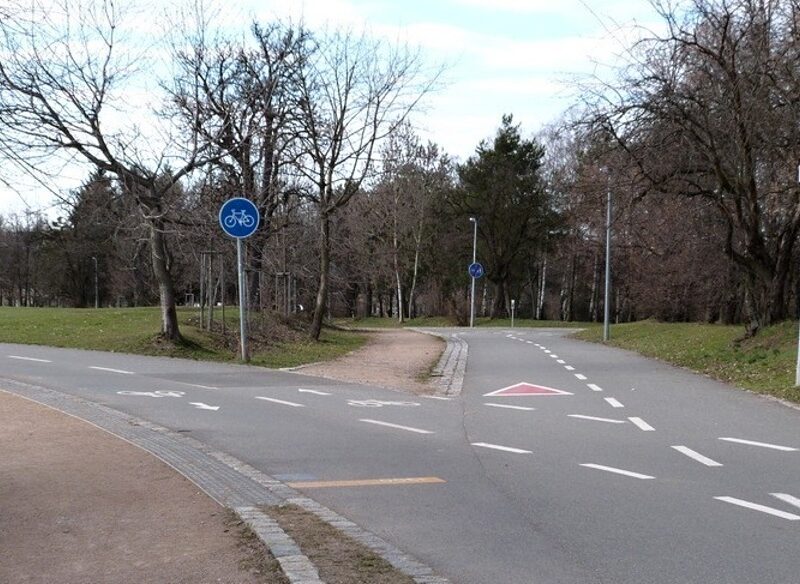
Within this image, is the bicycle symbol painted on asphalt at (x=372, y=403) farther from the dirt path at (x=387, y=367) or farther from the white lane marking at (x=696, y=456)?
the white lane marking at (x=696, y=456)

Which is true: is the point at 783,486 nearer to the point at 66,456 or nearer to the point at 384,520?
the point at 384,520

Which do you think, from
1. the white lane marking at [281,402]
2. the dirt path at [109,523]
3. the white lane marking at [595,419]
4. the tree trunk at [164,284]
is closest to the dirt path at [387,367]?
the white lane marking at [281,402]

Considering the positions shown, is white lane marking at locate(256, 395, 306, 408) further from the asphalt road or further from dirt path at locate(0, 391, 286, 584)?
dirt path at locate(0, 391, 286, 584)

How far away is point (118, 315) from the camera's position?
3303 cm

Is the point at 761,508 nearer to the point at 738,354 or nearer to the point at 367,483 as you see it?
the point at 367,483

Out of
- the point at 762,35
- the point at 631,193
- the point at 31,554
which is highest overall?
the point at 762,35

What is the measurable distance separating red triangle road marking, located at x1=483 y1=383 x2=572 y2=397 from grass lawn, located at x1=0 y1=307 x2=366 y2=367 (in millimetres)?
6045

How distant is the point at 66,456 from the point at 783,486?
22.1 feet

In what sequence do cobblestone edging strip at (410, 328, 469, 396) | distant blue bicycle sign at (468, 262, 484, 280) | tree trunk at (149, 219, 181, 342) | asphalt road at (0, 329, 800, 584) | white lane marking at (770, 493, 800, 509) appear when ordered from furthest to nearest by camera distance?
distant blue bicycle sign at (468, 262, 484, 280) < tree trunk at (149, 219, 181, 342) < cobblestone edging strip at (410, 328, 469, 396) < white lane marking at (770, 493, 800, 509) < asphalt road at (0, 329, 800, 584)

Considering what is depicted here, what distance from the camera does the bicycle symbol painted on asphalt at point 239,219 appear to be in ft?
57.7

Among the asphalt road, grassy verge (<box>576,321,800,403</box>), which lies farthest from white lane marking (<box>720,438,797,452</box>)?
grassy verge (<box>576,321,800,403</box>)

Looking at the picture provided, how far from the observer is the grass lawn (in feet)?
67.6

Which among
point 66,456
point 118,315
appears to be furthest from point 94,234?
point 66,456

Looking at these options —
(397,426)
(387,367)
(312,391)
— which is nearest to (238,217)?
(387,367)
